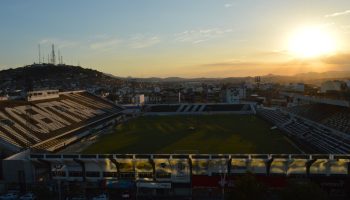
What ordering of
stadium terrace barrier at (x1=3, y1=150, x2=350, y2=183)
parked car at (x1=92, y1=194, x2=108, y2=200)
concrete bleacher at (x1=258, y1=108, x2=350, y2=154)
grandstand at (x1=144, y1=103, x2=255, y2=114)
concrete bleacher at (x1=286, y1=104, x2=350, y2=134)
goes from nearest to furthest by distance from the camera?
parked car at (x1=92, y1=194, x2=108, y2=200)
stadium terrace barrier at (x1=3, y1=150, x2=350, y2=183)
concrete bleacher at (x1=258, y1=108, x2=350, y2=154)
concrete bleacher at (x1=286, y1=104, x2=350, y2=134)
grandstand at (x1=144, y1=103, x2=255, y2=114)

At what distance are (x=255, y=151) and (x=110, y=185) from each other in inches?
519

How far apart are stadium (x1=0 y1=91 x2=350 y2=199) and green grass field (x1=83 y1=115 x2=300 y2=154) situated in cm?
9

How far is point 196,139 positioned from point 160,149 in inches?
227

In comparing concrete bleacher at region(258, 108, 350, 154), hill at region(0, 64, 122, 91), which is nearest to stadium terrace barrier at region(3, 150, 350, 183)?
concrete bleacher at region(258, 108, 350, 154)

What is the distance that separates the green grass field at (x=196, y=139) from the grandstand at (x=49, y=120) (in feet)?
9.47

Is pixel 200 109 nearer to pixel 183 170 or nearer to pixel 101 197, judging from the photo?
pixel 183 170

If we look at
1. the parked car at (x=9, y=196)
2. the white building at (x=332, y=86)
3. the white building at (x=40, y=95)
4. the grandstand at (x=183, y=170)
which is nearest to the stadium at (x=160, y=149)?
the grandstand at (x=183, y=170)

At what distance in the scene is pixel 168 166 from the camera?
19.4m

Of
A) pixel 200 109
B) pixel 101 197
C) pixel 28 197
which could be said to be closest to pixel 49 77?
pixel 200 109

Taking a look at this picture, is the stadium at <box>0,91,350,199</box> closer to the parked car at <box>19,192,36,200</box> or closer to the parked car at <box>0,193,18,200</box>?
the parked car at <box>19,192,36,200</box>

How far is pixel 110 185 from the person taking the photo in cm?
1902

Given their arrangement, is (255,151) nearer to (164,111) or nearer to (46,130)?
(46,130)

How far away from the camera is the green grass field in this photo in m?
29.6

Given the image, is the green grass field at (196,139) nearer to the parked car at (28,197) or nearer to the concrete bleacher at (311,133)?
the concrete bleacher at (311,133)
